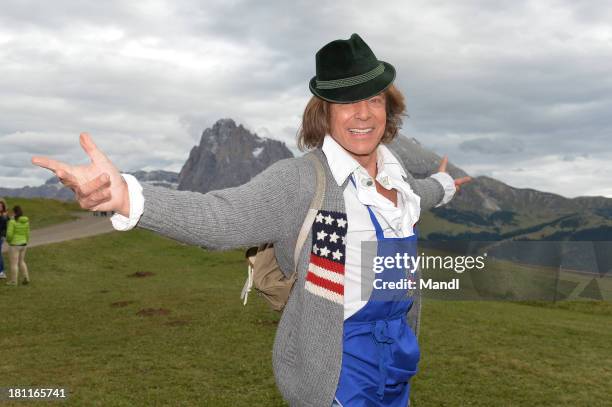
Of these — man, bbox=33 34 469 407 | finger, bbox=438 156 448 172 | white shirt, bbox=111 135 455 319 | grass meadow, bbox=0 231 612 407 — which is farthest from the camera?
grass meadow, bbox=0 231 612 407

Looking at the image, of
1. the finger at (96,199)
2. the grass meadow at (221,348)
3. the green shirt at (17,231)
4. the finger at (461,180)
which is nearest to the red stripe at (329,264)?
the finger at (96,199)

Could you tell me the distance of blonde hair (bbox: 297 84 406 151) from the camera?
3539 millimetres

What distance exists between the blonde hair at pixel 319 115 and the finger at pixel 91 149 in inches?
61.1

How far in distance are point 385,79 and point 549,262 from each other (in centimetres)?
1263

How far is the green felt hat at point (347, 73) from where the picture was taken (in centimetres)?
328

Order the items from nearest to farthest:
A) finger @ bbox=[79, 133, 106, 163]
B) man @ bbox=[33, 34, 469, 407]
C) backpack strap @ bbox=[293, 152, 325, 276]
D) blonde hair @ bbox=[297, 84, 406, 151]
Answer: finger @ bbox=[79, 133, 106, 163] < man @ bbox=[33, 34, 469, 407] < backpack strap @ bbox=[293, 152, 325, 276] < blonde hair @ bbox=[297, 84, 406, 151]

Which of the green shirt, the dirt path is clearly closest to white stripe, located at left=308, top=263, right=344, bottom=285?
the green shirt

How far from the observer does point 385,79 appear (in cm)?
338

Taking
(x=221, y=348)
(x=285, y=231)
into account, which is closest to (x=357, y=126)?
(x=285, y=231)

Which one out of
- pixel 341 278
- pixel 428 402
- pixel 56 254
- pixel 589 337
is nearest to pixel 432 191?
pixel 341 278

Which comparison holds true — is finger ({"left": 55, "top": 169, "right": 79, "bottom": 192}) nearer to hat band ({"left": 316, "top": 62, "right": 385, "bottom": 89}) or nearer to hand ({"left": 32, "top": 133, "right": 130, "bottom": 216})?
hand ({"left": 32, "top": 133, "right": 130, "bottom": 216})

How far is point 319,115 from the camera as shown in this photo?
11.7 feet

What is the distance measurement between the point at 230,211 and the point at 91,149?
717 millimetres

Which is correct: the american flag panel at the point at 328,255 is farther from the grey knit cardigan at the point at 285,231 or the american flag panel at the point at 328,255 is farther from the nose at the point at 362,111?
the nose at the point at 362,111
